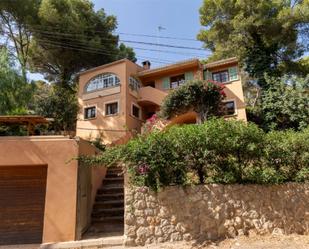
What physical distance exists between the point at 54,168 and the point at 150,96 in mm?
14152

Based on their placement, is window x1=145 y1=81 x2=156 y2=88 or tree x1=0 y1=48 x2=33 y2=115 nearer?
tree x1=0 y1=48 x2=33 y2=115

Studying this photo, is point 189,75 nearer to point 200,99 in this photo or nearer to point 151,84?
point 151,84

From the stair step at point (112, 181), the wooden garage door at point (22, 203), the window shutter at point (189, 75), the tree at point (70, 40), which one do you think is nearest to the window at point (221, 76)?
the window shutter at point (189, 75)

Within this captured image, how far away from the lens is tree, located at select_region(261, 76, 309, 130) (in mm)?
17125

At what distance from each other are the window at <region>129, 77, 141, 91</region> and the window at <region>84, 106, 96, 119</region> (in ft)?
11.7

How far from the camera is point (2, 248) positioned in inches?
287

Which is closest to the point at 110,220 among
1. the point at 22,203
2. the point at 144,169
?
the point at 22,203

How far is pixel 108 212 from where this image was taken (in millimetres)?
9109

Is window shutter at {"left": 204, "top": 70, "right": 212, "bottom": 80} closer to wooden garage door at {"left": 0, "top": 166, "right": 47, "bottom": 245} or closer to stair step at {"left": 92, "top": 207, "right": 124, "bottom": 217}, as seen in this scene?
stair step at {"left": 92, "top": 207, "right": 124, "bottom": 217}

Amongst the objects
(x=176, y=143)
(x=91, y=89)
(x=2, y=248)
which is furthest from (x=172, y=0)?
(x=2, y=248)

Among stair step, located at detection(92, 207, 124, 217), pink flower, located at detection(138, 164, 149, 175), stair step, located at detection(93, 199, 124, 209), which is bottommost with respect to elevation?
stair step, located at detection(92, 207, 124, 217)

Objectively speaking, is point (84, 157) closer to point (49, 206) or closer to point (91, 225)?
point (49, 206)

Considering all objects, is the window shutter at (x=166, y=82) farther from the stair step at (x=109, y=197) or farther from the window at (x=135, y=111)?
the stair step at (x=109, y=197)

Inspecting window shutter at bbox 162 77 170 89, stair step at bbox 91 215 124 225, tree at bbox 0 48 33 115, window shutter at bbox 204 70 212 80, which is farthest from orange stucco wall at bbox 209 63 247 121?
tree at bbox 0 48 33 115
